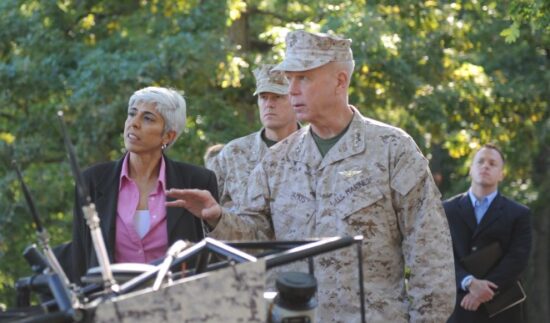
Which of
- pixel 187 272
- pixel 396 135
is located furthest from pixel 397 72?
pixel 187 272

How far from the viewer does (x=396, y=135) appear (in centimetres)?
638

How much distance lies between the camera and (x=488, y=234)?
1070 centimetres

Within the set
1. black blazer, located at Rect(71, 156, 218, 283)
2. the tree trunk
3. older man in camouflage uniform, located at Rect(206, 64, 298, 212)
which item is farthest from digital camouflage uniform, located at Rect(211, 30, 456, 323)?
the tree trunk

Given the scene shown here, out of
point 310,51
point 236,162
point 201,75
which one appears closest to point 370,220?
point 310,51

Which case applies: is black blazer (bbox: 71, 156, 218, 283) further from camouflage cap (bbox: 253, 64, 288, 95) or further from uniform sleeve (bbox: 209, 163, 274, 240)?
camouflage cap (bbox: 253, 64, 288, 95)

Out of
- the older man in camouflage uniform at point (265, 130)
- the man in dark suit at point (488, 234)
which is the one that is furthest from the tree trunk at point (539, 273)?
the older man in camouflage uniform at point (265, 130)

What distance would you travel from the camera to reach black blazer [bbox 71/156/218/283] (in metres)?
6.40

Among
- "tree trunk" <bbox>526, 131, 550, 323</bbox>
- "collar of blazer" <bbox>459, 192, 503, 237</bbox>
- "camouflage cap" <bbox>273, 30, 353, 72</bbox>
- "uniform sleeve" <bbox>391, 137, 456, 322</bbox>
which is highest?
"camouflage cap" <bbox>273, 30, 353, 72</bbox>

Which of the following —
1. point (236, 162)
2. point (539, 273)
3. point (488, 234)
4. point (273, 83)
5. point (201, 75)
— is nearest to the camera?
point (236, 162)

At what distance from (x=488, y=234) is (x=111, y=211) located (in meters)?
4.81

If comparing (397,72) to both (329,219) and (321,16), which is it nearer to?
(321,16)

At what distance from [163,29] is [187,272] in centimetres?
1237

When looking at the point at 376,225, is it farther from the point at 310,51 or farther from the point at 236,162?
the point at 236,162

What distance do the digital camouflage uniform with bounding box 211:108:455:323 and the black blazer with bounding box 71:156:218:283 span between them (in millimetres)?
263
